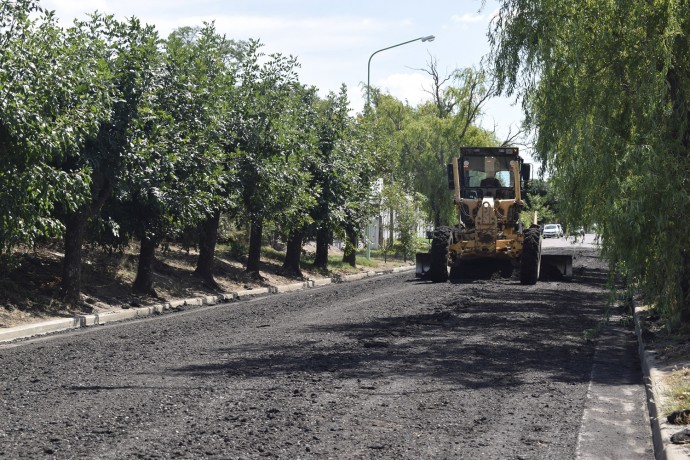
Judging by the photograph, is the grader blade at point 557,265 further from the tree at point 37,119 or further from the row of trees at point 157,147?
the tree at point 37,119

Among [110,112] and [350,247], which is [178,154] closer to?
[110,112]

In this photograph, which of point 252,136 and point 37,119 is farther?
point 252,136

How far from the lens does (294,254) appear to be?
35750mm

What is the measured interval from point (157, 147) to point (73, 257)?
9.51 ft

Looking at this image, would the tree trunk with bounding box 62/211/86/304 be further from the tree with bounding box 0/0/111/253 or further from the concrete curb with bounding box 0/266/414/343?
the tree with bounding box 0/0/111/253

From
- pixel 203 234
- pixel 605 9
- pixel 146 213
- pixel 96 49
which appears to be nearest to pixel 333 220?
pixel 203 234

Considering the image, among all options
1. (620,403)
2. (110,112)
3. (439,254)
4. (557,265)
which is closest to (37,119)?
(110,112)

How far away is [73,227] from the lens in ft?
67.9

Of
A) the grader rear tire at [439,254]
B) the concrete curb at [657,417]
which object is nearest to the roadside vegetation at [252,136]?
the concrete curb at [657,417]

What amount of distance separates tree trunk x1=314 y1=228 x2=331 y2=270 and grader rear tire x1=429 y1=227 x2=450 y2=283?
28.1 ft

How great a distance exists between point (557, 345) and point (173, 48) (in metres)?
12.9

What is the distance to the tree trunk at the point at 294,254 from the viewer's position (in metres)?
35.2

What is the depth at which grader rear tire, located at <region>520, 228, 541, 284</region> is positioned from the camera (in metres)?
27.2

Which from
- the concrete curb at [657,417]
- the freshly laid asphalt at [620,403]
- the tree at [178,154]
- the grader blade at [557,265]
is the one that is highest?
the tree at [178,154]
